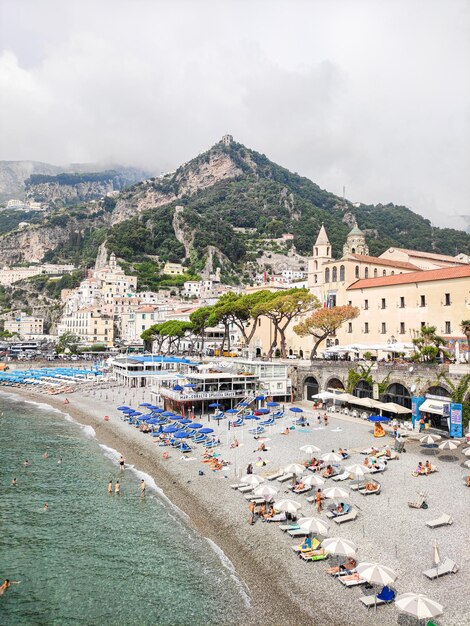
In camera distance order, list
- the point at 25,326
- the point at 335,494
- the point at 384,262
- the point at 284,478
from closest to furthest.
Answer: the point at 335,494 < the point at 284,478 < the point at 384,262 < the point at 25,326

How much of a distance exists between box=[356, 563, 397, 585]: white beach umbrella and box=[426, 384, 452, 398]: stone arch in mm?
20946

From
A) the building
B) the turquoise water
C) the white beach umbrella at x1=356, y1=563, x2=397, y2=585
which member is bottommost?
the turquoise water

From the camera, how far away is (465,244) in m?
167

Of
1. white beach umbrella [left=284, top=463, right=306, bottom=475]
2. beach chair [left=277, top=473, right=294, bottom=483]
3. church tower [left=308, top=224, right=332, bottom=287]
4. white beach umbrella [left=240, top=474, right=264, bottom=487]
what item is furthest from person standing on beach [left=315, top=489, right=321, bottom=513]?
church tower [left=308, top=224, right=332, bottom=287]

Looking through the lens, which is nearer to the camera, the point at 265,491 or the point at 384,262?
the point at 265,491

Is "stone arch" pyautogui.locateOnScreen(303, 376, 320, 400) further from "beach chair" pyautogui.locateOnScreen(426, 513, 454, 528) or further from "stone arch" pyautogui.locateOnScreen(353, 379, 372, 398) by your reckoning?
"beach chair" pyautogui.locateOnScreen(426, 513, 454, 528)

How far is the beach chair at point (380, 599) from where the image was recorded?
13734 mm

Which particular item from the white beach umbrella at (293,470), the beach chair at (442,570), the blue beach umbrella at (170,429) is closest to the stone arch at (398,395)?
the white beach umbrella at (293,470)

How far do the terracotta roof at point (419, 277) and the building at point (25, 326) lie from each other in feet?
374

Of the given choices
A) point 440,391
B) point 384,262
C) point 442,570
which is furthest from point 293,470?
point 384,262

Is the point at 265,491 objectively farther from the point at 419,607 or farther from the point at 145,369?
the point at 145,369

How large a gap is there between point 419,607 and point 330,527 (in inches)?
272

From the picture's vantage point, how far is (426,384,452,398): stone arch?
105ft

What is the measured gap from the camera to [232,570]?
17.0 metres
